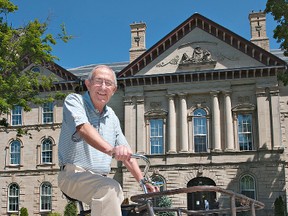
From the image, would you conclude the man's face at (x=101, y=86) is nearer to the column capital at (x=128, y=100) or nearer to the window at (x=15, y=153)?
the column capital at (x=128, y=100)

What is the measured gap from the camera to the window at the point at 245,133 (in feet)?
102

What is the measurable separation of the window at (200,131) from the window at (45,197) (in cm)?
1078

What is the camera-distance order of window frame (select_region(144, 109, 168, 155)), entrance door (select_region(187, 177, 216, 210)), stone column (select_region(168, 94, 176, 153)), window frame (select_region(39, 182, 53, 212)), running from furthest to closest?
window frame (select_region(39, 182, 53, 212))
window frame (select_region(144, 109, 168, 155))
stone column (select_region(168, 94, 176, 153))
entrance door (select_region(187, 177, 216, 210))

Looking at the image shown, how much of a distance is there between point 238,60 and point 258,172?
7602mm

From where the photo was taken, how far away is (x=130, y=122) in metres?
32.9

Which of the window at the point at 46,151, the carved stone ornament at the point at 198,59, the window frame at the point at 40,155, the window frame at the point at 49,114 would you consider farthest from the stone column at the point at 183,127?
the window at the point at 46,151

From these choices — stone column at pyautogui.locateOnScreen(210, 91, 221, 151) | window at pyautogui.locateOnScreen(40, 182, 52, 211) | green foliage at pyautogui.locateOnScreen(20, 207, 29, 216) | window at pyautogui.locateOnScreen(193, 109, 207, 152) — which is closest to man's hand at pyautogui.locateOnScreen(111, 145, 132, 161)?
stone column at pyautogui.locateOnScreen(210, 91, 221, 151)

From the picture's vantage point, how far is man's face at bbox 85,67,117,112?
3.66 m

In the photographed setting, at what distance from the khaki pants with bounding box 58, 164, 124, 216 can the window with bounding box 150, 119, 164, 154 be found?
29.0 m

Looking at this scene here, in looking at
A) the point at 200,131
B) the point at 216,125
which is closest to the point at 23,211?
the point at 200,131

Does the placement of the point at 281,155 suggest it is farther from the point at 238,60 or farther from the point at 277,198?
the point at 238,60

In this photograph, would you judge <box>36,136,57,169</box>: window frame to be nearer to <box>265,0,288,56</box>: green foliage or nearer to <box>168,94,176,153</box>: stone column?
<box>168,94,176,153</box>: stone column

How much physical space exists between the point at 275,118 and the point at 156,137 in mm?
7867

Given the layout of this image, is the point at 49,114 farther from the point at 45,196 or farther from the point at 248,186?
the point at 248,186
